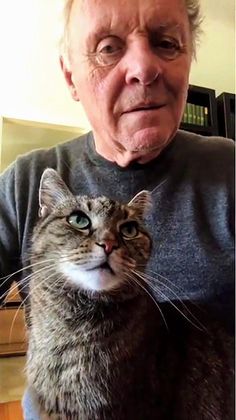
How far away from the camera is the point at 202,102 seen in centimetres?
57

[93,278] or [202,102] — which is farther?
[202,102]

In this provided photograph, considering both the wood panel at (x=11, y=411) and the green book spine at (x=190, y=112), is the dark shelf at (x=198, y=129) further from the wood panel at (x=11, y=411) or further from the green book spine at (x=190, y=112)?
the wood panel at (x=11, y=411)

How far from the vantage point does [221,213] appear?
49cm

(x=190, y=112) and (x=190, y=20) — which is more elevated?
(x=190, y=20)

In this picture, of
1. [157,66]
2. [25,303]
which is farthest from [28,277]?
[157,66]

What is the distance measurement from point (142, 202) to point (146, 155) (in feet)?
0.20

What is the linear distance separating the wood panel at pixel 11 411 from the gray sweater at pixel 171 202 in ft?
0.43

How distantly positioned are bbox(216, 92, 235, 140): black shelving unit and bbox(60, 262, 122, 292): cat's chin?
0.20 metres

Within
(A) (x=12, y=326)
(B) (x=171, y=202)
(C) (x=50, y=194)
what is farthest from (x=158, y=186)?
(A) (x=12, y=326)

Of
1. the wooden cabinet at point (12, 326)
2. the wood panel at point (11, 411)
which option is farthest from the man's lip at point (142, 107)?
the wood panel at point (11, 411)

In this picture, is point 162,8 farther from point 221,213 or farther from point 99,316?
point 99,316

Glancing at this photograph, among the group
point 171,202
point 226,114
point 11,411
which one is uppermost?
point 226,114

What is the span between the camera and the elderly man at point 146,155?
474 mm

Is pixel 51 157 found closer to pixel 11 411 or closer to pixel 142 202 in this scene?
pixel 142 202
